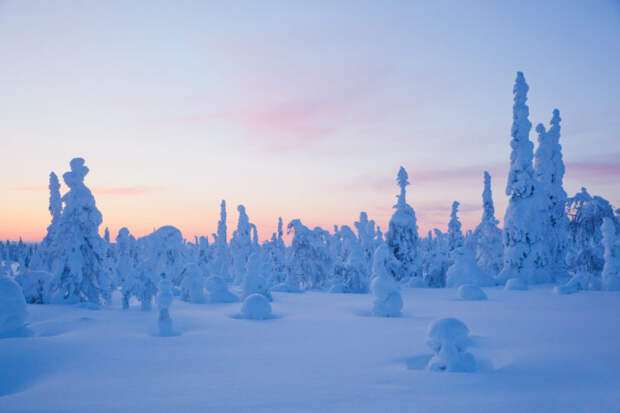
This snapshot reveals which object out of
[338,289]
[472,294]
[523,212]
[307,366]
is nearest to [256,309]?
[307,366]

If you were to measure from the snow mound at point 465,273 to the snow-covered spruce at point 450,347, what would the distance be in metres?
18.9

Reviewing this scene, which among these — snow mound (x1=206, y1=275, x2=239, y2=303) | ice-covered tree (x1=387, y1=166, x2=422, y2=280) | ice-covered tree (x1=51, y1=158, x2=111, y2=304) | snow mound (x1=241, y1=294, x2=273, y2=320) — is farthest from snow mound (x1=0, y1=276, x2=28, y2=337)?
ice-covered tree (x1=387, y1=166, x2=422, y2=280)

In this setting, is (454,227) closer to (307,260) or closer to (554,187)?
(554,187)

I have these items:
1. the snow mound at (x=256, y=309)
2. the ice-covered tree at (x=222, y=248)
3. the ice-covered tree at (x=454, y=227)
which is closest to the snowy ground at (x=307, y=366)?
the snow mound at (x=256, y=309)

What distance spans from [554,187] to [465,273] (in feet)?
36.7

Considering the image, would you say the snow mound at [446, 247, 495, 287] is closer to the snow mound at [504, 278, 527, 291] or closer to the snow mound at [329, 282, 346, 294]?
the snow mound at [504, 278, 527, 291]

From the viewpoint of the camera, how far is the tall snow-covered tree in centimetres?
2627

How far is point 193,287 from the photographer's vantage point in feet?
63.5

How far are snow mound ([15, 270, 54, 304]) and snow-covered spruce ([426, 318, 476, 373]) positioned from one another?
16.9 m

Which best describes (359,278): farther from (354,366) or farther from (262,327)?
(354,366)

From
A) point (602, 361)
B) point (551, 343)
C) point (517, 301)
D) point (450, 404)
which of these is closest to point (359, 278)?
point (517, 301)

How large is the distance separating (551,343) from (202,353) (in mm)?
7938

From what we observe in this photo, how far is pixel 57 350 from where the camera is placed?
345 inches

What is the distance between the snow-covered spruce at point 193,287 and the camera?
19.2 m
